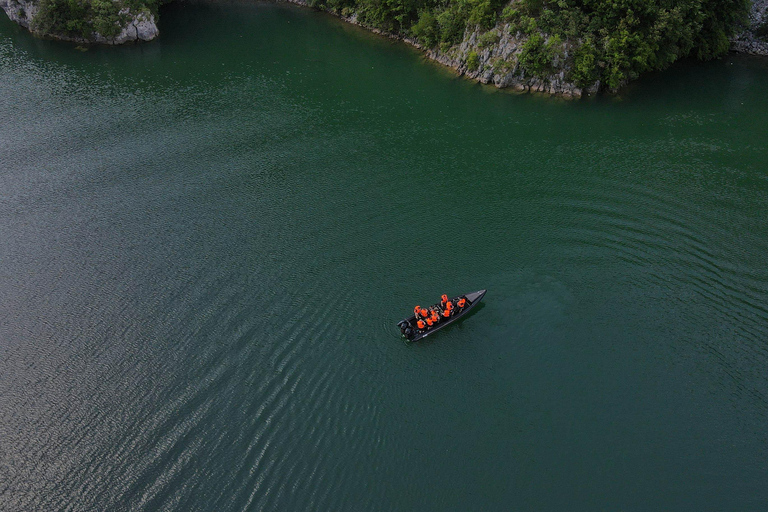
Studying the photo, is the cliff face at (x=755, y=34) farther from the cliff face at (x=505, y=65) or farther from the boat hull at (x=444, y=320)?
the boat hull at (x=444, y=320)

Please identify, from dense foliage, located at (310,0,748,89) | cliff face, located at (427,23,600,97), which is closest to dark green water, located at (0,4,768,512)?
cliff face, located at (427,23,600,97)

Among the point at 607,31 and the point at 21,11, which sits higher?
the point at 607,31

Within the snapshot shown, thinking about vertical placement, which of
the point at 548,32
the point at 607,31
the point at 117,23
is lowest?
the point at 117,23

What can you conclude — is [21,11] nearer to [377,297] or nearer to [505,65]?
[505,65]

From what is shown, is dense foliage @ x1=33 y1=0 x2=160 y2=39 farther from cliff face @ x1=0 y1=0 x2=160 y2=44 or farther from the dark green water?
the dark green water

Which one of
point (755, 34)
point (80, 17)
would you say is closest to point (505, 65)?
point (755, 34)
